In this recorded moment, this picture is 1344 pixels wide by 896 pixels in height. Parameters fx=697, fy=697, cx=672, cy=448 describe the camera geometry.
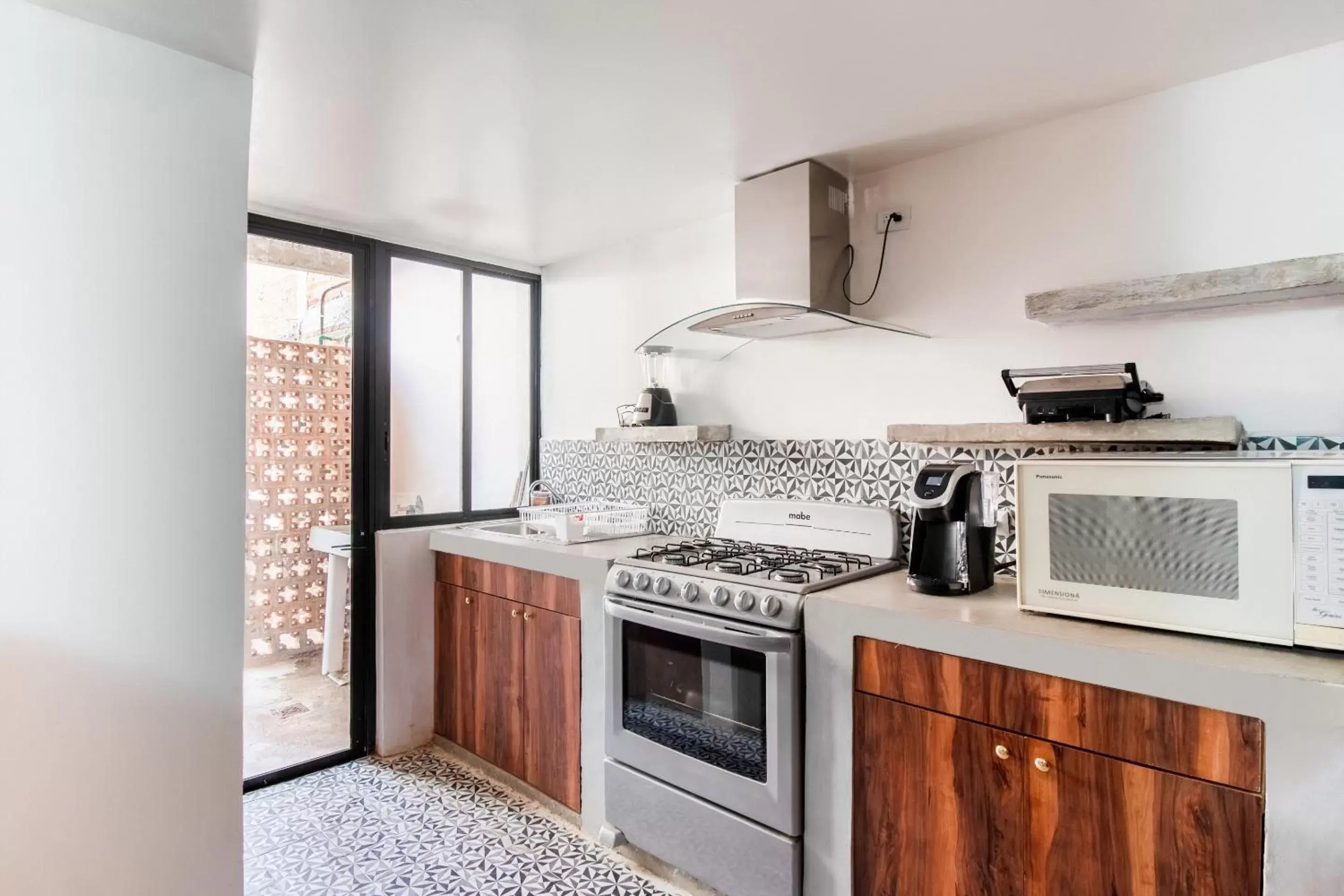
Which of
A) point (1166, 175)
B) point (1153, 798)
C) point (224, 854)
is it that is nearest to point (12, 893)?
point (224, 854)

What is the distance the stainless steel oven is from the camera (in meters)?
1.86

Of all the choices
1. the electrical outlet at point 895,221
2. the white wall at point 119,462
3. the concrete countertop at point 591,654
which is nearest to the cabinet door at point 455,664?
the concrete countertop at point 591,654

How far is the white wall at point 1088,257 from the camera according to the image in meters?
1.68

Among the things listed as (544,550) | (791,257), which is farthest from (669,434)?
(791,257)

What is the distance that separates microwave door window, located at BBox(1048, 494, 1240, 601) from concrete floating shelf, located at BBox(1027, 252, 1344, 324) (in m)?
0.54

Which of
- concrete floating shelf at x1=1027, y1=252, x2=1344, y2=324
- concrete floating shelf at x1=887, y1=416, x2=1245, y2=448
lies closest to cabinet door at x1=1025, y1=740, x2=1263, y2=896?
concrete floating shelf at x1=887, y1=416, x2=1245, y2=448

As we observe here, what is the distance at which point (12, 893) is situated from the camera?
1499 mm

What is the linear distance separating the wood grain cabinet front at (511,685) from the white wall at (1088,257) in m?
1.13

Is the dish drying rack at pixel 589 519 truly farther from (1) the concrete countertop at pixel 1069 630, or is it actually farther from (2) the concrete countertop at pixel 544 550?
(1) the concrete countertop at pixel 1069 630

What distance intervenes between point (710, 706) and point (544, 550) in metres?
0.89

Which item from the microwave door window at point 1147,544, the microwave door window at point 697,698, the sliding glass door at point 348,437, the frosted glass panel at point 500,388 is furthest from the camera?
the frosted glass panel at point 500,388

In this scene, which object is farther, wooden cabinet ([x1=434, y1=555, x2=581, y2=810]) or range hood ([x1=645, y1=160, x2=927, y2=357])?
wooden cabinet ([x1=434, y1=555, x2=581, y2=810])

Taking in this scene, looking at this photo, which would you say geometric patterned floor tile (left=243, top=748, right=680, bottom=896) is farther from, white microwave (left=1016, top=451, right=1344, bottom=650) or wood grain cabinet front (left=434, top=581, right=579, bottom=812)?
white microwave (left=1016, top=451, right=1344, bottom=650)

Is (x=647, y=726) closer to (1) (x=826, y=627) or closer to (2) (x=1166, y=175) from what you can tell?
(1) (x=826, y=627)
